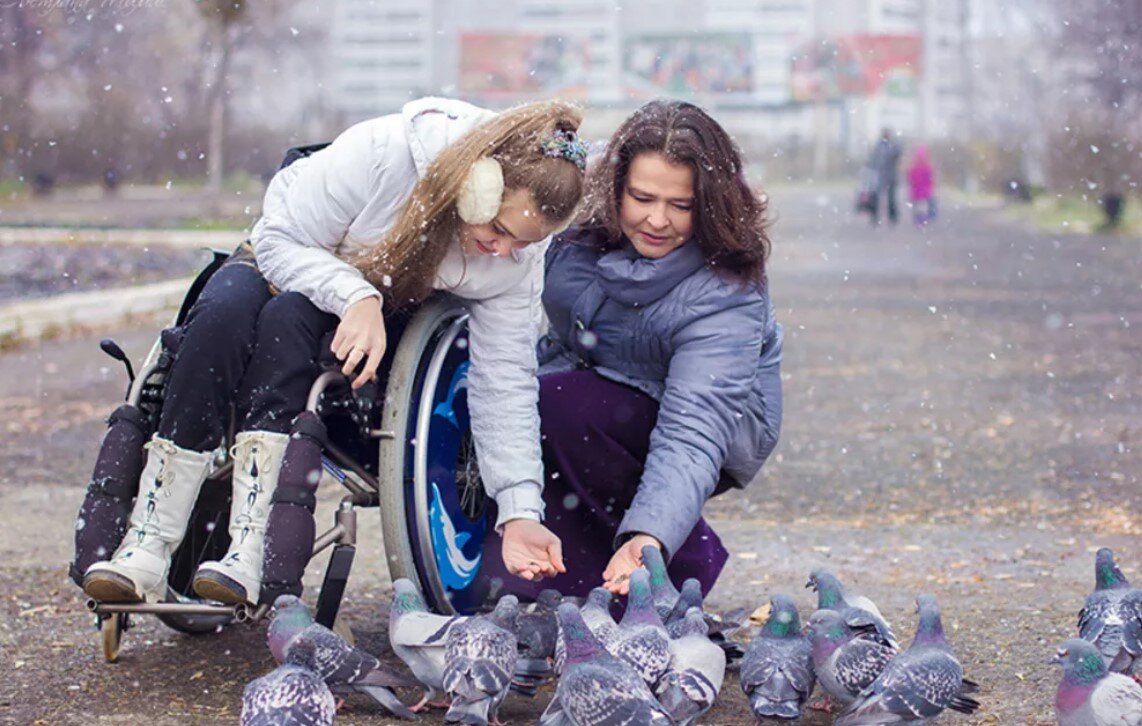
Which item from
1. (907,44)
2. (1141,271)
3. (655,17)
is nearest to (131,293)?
(1141,271)

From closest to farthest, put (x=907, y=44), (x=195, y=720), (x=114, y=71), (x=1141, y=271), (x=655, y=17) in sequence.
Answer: (x=195, y=720)
(x=1141, y=271)
(x=114, y=71)
(x=907, y=44)
(x=655, y=17)

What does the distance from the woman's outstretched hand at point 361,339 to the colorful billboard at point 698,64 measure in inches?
4391

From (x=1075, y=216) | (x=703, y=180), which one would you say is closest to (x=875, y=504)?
(x=703, y=180)

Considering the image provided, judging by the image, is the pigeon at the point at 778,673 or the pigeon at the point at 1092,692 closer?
the pigeon at the point at 1092,692

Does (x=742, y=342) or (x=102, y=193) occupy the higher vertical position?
(x=742, y=342)

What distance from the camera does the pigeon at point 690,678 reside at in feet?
10.9

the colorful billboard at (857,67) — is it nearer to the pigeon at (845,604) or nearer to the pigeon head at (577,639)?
the pigeon at (845,604)

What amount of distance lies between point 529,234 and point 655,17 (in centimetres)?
13507

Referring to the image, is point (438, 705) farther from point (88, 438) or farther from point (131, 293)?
point (131, 293)

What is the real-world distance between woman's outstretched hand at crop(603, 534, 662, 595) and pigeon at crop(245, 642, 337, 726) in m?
0.79

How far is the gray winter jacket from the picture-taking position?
394 cm

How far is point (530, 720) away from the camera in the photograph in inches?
142

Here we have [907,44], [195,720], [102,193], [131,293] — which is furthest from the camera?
[907,44]

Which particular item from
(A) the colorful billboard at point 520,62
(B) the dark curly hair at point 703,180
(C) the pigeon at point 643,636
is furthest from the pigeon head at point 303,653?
(A) the colorful billboard at point 520,62
